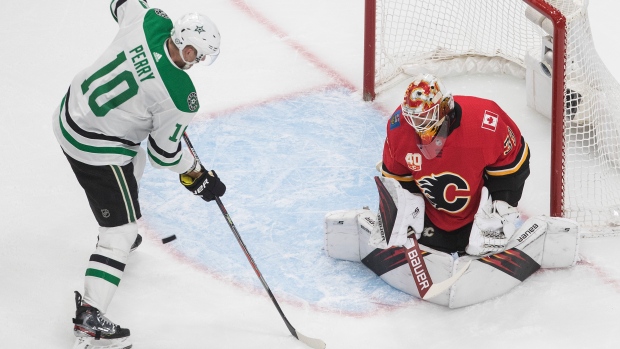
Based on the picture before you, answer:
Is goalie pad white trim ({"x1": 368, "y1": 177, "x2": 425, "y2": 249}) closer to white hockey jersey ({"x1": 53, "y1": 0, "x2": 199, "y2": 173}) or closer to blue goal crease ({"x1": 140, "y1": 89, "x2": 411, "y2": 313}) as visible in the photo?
blue goal crease ({"x1": 140, "y1": 89, "x2": 411, "y2": 313})

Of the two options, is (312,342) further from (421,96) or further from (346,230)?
(421,96)

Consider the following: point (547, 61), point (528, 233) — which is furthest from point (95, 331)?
point (547, 61)

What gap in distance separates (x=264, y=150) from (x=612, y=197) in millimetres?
1532

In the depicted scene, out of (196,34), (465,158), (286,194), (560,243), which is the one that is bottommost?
(560,243)

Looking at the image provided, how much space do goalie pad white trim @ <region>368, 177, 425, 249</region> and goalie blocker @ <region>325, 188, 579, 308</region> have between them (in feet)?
0.18

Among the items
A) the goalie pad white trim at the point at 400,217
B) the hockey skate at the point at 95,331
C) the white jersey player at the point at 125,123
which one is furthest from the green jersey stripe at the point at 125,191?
the goalie pad white trim at the point at 400,217

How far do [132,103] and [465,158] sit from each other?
113 cm

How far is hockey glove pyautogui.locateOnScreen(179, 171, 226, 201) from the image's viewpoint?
366cm

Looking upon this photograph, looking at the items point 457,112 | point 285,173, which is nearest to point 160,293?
point 285,173

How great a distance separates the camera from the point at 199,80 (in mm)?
5301

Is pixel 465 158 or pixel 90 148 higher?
pixel 90 148

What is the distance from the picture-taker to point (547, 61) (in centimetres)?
450

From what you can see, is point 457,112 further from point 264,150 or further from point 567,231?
point 264,150

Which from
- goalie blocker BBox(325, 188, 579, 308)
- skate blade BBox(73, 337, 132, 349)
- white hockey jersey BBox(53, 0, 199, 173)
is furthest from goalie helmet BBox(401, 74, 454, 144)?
skate blade BBox(73, 337, 132, 349)
